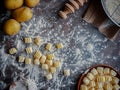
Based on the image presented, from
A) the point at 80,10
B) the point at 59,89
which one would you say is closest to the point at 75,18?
the point at 80,10

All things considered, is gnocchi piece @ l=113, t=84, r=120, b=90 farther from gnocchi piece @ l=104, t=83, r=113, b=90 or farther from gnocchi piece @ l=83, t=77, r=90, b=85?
gnocchi piece @ l=83, t=77, r=90, b=85

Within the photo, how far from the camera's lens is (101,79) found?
1.50 meters

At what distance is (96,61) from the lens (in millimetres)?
1546

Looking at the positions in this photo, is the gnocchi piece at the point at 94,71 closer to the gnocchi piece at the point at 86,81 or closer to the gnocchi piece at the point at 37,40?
the gnocchi piece at the point at 86,81

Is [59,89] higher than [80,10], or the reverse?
[80,10]

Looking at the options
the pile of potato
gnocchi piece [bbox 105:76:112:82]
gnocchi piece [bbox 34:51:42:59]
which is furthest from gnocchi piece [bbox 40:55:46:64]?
gnocchi piece [bbox 105:76:112:82]

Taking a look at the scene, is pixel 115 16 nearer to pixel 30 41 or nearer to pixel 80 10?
pixel 80 10

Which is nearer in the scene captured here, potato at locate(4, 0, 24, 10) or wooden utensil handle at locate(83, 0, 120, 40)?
potato at locate(4, 0, 24, 10)

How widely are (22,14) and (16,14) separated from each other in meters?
0.03

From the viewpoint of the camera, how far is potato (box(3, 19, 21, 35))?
1.43 m

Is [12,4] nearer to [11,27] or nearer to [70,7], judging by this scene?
[11,27]

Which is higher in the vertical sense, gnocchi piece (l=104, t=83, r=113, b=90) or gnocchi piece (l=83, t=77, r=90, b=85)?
gnocchi piece (l=83, t=77, r=90, b=85)

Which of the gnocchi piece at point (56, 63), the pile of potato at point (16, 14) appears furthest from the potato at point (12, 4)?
the gnocchi piece at point (56, 63)

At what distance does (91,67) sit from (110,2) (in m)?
0.29
